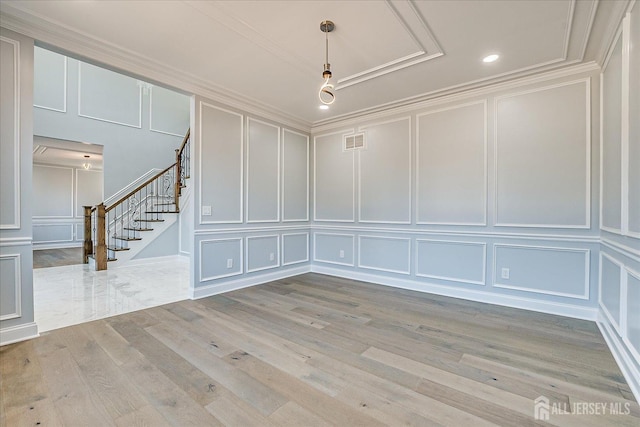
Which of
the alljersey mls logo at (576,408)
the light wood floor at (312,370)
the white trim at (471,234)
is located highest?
the white trim at (471,234)

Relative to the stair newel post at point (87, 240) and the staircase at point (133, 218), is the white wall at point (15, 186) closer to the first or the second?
the staircase at point (133, 218)

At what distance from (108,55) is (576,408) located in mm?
4751

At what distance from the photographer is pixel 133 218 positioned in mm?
6957

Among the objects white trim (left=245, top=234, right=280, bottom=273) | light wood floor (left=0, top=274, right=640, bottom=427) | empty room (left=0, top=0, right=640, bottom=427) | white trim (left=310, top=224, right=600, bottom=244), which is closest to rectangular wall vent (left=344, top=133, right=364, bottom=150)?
empty room (left=0, top=0, right=640, bottom=427)

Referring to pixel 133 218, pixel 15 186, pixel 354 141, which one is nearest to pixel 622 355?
pixel 354 141

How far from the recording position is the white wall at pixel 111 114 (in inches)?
251

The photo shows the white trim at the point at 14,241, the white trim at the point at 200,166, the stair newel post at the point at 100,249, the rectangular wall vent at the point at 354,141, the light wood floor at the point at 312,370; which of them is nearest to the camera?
the light wood floor at the point at 312,370

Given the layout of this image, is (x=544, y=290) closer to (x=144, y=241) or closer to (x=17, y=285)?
(x=17, y=285)

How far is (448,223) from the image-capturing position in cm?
402

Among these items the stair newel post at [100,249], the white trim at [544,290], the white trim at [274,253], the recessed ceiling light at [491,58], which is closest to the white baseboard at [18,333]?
the white trim at [274,253]

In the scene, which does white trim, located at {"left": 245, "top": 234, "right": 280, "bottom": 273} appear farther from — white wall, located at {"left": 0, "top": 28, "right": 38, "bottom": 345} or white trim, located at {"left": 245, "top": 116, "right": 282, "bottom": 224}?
white wall, located at {"left": 0, "top": 28, "right": 38, "bottom": 345}

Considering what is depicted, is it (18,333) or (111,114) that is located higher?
(111,114)

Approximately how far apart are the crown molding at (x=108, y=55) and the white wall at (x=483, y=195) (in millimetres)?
2236

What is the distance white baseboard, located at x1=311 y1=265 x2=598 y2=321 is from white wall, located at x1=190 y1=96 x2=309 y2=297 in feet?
4.21
